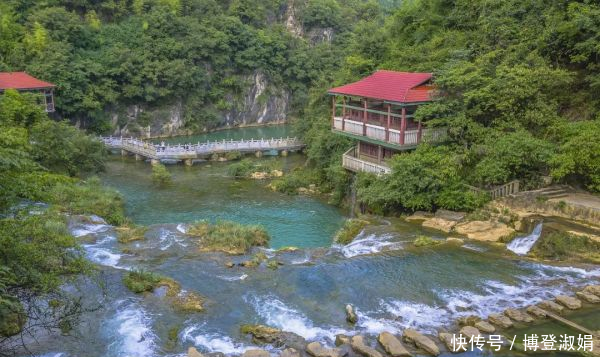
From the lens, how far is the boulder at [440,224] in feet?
67.5

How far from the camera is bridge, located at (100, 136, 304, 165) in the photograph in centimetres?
4225

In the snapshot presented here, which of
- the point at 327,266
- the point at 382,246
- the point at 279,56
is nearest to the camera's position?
the point at 327,266

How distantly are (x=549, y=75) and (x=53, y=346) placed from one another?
21.2 m

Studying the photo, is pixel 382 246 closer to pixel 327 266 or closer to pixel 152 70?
pixel 327 266

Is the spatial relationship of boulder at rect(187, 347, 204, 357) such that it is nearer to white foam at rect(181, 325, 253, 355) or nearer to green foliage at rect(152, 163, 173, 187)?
white foam at rect(181, 325, 253, 355)

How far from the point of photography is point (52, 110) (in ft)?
147

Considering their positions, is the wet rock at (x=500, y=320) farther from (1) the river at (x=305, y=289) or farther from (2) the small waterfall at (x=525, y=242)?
(2) the small waterfall at (x=525, y=242)

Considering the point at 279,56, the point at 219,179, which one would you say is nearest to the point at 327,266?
the point at 219,179

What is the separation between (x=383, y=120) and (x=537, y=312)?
45.7 feet

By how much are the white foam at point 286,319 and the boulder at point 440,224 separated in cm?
843

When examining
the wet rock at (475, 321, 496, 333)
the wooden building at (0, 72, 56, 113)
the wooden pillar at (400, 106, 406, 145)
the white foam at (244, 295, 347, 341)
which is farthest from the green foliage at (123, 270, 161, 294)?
the wooden building at (0, 72, 56, 113)

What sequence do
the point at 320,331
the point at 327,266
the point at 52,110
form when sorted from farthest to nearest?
the point at 52,110, the point at 327,266, the point at 320,331

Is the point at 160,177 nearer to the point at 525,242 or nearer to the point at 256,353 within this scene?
the point at 525,242

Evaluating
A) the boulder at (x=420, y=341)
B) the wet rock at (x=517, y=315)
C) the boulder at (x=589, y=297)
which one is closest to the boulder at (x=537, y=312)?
the wet rock at (x=517, y=315)
